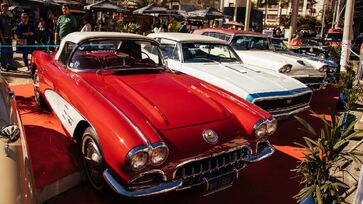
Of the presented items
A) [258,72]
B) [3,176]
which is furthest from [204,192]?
[258,72]

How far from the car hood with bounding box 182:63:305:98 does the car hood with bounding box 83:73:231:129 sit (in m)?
1.27

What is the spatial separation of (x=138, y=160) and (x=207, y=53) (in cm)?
420

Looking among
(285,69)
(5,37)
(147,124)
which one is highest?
(5,37)

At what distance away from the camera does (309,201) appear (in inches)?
119

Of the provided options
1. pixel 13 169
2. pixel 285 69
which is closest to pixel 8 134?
pixel 13 169

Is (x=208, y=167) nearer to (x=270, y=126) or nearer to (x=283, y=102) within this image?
(x=270, y=126)

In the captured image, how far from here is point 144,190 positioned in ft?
9.30

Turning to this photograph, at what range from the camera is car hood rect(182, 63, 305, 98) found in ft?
17.0

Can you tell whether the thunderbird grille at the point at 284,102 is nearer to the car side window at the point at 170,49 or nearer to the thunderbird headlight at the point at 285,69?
the thunderbird headlight at the point at 285,69

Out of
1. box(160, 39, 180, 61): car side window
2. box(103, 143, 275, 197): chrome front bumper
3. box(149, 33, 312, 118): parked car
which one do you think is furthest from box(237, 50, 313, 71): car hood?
box(103, 143, 275, 197): chrome front bumper

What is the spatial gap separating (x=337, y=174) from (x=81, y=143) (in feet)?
10.3

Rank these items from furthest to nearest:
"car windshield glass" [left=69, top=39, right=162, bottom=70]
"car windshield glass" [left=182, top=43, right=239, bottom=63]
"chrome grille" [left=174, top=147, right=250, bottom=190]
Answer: "car windshield glass" [left=182, top=43, right=239, bottom=63]
"car windshield glass" [left=69, top=39, right=162, bottom=70]
"chrome grille" [left=174, top=147, right=250, bottom=190]

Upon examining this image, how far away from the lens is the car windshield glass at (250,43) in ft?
27.7

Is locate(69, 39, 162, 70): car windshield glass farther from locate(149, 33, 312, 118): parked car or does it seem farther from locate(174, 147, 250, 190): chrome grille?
locate(174, 147, 250, 190): chrome grille
